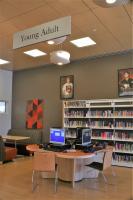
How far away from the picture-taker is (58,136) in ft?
16.9

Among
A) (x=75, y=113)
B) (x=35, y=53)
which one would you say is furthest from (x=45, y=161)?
(x=35, y=53)

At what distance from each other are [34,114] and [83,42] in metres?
4.12

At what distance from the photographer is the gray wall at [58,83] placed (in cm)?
722

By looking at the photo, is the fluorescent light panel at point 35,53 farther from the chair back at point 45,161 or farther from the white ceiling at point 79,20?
the chair back at point 45,161

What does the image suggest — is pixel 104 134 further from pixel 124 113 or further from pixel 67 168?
pixel 67 168

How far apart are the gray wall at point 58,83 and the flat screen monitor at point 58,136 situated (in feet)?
9.13

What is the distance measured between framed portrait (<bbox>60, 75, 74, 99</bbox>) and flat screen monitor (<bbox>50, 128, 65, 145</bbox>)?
3032 millimetres

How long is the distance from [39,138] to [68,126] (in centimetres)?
154

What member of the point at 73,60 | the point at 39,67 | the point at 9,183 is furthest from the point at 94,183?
the point at 39,67

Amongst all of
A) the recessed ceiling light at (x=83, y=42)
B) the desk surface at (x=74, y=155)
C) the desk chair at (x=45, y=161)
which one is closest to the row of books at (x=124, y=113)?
the recessed ceiling light at (x=83, y=42)

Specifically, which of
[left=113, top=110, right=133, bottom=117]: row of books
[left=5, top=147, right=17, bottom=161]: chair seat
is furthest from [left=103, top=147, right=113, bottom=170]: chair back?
[left=5, top=147, right=17, bottom=161]: chair seat

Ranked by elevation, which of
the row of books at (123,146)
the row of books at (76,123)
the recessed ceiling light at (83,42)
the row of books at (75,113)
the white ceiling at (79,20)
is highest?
the white ceiling at (79,20)

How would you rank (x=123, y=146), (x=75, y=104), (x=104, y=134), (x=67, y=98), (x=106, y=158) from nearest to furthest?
(x=106, y=158) → (x=123, y=146) → (x=104, y=134) → (x=75, y=104) → (x=67, y=98)

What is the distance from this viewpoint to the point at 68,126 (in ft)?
24.8
